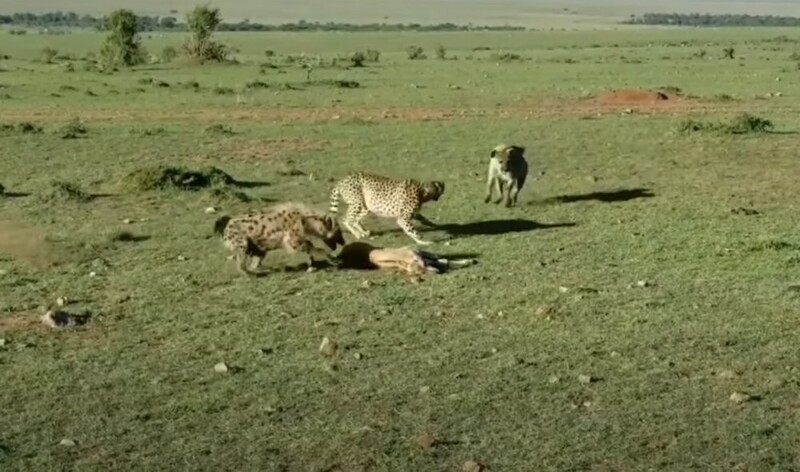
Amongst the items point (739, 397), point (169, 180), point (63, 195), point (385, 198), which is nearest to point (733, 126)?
point (169, 180)

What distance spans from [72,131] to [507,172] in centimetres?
1161

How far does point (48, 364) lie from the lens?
9375 millimetres

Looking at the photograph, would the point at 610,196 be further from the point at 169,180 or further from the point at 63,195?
the point at 63,195

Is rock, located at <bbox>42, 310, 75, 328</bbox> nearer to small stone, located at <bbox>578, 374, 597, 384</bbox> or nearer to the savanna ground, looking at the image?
the savanna ground

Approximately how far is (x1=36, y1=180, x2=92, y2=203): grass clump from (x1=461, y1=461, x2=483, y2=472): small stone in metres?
10.5

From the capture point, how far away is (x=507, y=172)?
52.3 feet

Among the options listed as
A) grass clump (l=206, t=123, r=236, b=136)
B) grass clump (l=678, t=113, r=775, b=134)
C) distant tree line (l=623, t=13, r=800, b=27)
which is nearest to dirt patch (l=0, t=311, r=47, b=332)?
grass clump (l=206, t=123, r=236, b=136)

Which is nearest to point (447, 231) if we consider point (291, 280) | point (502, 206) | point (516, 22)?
point (502, 206)

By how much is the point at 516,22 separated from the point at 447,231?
155735 millimetres

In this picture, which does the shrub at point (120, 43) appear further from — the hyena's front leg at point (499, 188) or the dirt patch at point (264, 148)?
the hyena's front leg at point (499, 188)

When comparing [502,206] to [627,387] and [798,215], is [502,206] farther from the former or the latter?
[627,387]

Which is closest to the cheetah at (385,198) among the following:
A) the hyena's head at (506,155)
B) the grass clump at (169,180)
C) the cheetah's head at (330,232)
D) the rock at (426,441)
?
the cheetah's head at (330,232)

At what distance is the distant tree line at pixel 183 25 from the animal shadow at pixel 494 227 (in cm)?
10905

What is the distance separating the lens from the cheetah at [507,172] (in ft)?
52.3
